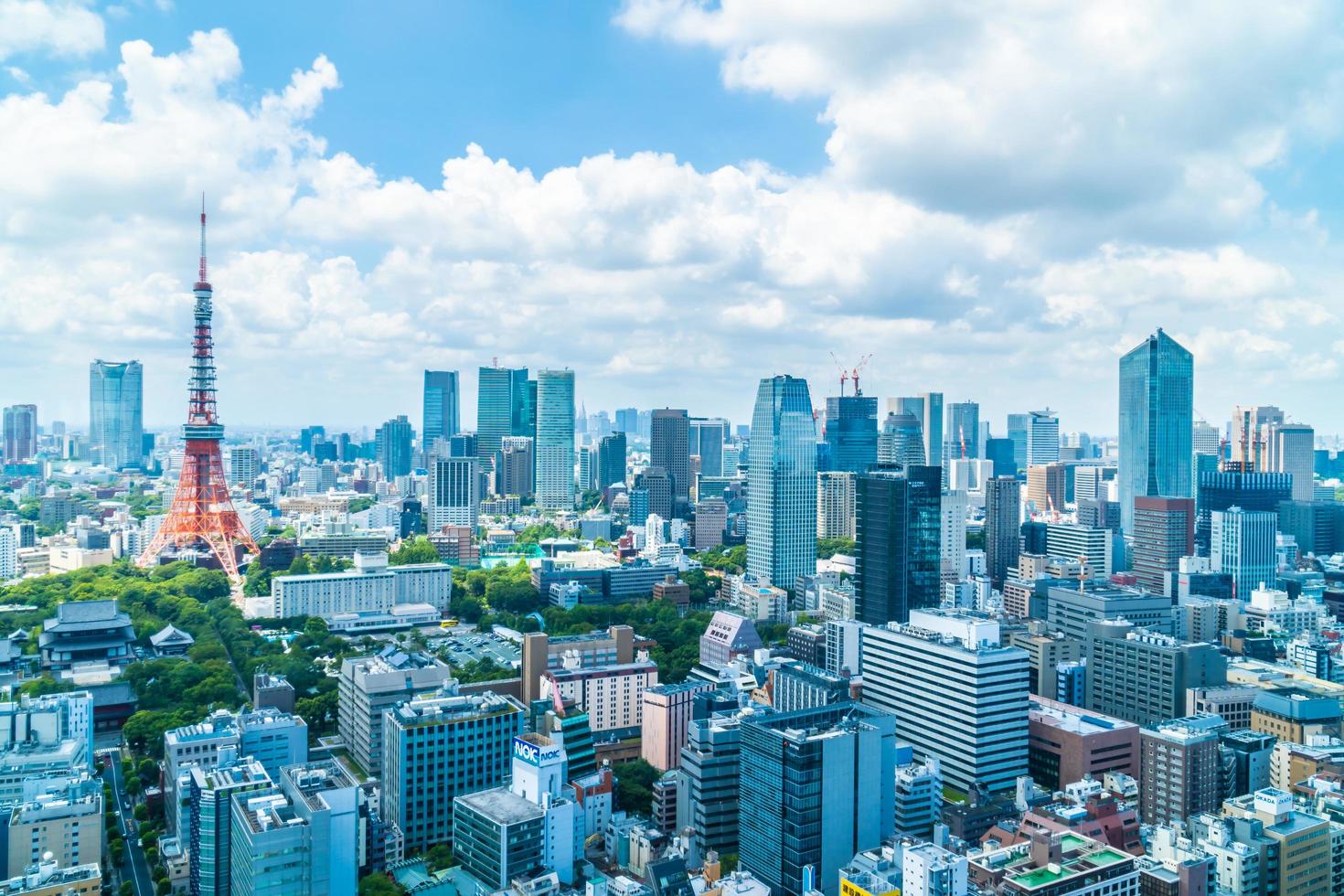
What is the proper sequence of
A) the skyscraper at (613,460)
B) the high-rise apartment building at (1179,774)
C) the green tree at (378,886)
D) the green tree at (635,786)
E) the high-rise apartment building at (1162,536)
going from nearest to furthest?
the green tree at (378,886) < the high-rise apartment building at (1179,774) < the green tree at (635,786) < the high-rise apartment building at (1162,536) < the skyscraper at (613,460)

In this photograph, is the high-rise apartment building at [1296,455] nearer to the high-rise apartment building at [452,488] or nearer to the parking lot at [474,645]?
the high-rise apartment building at [452,488]

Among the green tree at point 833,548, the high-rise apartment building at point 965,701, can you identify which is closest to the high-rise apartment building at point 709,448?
the green tree at point 833,548

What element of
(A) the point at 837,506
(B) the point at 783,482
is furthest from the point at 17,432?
(B) the point at 783,482

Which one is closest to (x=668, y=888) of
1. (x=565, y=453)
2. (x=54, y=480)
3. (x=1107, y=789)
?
(x=1107, y=789)

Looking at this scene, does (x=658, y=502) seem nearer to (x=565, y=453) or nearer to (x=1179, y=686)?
(x=565, y=453)

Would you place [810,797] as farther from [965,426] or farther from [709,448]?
[965,426]

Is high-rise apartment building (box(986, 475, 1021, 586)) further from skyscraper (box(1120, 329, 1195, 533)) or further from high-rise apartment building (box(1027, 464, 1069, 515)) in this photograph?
high-rise apartment building (box(1027, 464, 1069, 515))
